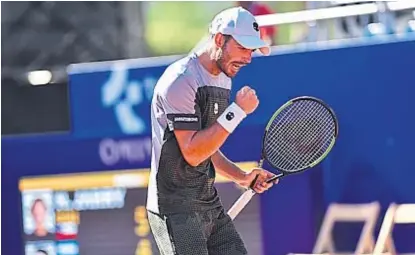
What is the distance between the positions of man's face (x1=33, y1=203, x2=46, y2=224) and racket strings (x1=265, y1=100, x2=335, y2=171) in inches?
86.0

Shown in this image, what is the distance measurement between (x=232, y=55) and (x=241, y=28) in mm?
104

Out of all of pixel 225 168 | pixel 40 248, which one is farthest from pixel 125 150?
pixel 225 168

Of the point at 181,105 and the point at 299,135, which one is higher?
the point at 181,105

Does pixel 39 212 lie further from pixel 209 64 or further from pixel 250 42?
pixel 250 42

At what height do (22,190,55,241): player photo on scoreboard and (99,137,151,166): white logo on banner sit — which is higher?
(99,137,151,166): white logo on banner

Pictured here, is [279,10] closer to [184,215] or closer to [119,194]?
[119,194]

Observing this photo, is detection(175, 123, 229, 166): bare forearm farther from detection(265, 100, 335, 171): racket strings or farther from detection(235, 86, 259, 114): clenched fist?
detection(265, 100, 335, 171): racket strings

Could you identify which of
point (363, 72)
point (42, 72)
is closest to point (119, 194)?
point (363, 72)

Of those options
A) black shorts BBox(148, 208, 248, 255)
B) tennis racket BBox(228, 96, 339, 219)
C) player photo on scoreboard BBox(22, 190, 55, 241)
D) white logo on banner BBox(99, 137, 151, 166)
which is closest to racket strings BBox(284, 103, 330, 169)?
tennis racket BBox(228, 96, 339, 219)

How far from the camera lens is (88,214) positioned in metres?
6.07

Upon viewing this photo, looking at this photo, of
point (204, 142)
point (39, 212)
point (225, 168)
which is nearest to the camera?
point (204, 142)

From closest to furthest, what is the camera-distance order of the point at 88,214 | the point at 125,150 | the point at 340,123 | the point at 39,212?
the point at 340,123 < the point at 125,150 < the point at 88,214 < the point at 39,212

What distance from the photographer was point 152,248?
593cm

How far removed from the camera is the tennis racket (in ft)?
14.3
